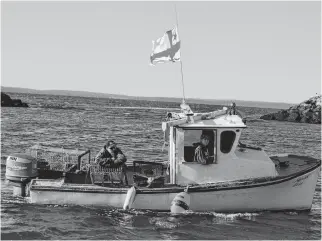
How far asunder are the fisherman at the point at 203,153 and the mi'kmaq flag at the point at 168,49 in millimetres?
2561

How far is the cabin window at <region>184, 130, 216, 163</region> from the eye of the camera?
43.6 ft

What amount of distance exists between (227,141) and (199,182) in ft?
4.58

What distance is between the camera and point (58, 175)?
14.7m

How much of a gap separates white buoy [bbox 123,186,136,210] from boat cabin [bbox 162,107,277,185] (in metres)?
1.21

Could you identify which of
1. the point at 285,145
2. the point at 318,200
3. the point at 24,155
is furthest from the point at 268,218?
the point at 285,145

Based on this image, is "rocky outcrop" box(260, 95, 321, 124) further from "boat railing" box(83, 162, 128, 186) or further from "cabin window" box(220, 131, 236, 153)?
"boat railing" box(83, 162, 128, 186)

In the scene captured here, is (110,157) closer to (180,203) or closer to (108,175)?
(108,175)

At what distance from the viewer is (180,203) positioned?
1275 centimetres

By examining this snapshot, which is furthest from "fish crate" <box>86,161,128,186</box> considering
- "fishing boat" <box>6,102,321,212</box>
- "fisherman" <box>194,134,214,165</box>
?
"fisherman" <box>194,134,214,165</box>

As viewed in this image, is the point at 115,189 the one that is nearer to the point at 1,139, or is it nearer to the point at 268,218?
the point at 268,218

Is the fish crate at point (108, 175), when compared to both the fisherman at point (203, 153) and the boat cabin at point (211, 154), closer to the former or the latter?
the boat cabin at point (211, 154)

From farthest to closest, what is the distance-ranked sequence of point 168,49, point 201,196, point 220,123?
point 168,49 → point 220,123 → point 201,196

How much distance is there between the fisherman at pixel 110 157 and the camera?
1382 cm

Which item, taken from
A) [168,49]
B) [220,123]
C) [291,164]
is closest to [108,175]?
[220,123]
